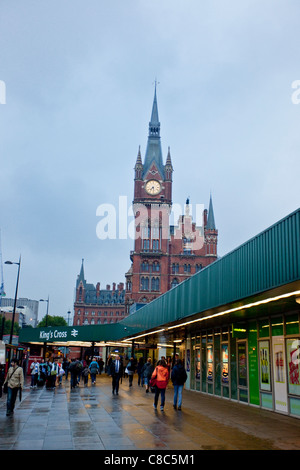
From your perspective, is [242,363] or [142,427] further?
[242,363]

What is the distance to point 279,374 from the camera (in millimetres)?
13914

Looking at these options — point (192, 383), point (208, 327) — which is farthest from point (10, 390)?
point (192, 383)

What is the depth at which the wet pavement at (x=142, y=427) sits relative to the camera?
8727mm

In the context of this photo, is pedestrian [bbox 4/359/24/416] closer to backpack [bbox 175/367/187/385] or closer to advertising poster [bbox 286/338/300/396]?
backpack [bbox 175/367/187/385]

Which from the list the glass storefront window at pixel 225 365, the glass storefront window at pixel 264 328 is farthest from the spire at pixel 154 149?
the glass storefront window at pixel 264 328

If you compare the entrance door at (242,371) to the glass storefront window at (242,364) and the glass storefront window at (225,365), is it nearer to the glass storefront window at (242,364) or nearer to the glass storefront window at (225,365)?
the glass storefront window at (242,364)

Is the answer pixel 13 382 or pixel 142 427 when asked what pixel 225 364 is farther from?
pixel 13 382

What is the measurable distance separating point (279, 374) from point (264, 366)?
108cm

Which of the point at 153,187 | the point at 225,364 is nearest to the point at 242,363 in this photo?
the point at 225,364

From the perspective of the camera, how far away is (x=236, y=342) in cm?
1756

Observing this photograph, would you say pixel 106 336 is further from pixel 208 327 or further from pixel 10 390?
pixel 10 390

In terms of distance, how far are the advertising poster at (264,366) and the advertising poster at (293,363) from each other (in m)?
1.35
